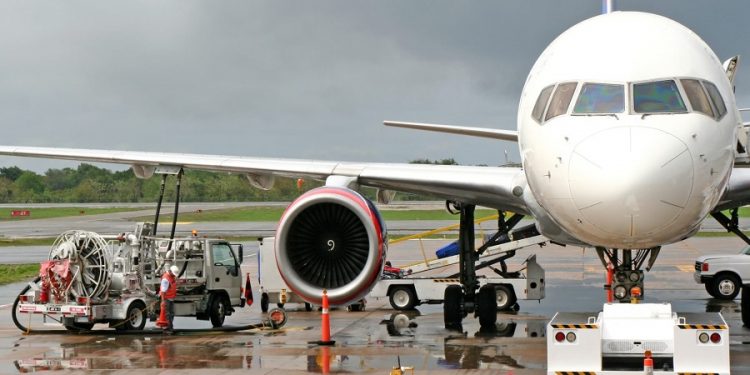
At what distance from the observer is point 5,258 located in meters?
36.6

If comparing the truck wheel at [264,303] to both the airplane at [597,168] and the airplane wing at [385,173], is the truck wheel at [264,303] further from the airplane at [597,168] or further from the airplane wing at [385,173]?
the airplane at [597,168]

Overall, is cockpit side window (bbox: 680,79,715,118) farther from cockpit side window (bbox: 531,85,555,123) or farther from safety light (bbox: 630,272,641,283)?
safety light (bbox: 630,272,641,283)

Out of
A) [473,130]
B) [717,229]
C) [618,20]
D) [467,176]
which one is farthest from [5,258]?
[717,229]

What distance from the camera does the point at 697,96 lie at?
33.6ft

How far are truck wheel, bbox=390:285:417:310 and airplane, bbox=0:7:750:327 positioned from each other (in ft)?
18.3

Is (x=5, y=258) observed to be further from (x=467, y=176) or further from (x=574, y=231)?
(x=574, y=231)

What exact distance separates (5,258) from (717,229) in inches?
1382

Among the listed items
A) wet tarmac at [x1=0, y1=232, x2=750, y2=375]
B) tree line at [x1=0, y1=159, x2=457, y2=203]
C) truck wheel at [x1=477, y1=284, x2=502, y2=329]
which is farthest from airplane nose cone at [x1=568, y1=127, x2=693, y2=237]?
tree line at [x1=0, y1=159, x2=457, y2=203]

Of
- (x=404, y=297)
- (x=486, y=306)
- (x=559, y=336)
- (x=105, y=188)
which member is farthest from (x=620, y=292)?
Result: (x=105, y=188)

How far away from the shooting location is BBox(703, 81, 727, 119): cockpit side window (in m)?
10.3

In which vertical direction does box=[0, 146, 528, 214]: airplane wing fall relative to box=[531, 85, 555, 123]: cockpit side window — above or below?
below

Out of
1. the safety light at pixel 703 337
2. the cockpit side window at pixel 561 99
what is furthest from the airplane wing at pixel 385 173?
the safety light at pixel 703 337

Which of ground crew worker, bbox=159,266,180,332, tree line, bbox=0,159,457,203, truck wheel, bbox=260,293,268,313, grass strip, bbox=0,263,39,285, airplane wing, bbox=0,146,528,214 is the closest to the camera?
airplane wing, bbox=0,146,528,214

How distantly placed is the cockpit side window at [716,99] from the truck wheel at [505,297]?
9.78 metres
